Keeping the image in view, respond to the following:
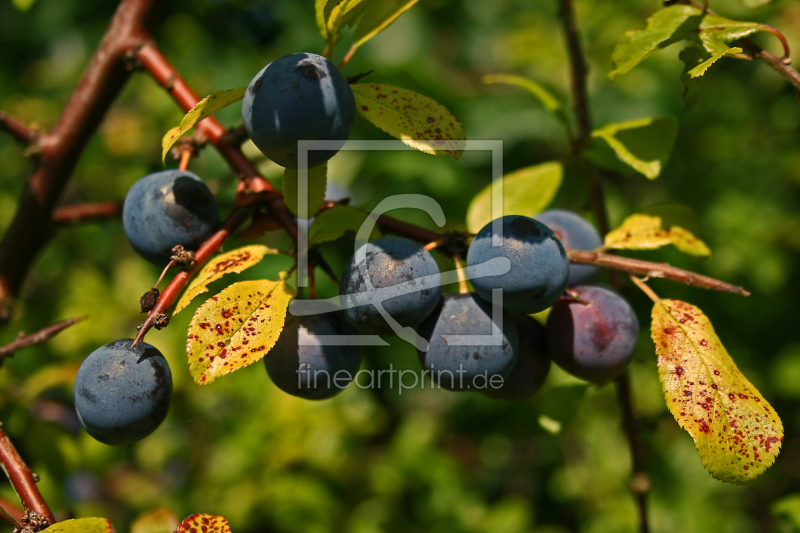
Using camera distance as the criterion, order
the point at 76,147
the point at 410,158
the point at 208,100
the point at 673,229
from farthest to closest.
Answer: the point at 410,158 → the point at 76,147 → the point at 673,229 → the point at 208,100

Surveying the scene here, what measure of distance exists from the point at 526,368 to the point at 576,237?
0.94 ft

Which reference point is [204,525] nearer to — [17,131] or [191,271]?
[191,271]

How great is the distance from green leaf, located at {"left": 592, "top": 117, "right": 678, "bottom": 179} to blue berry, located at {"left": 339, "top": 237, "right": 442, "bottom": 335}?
536mm

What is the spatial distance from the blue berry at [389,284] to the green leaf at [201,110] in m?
0.28

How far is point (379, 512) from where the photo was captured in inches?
86.9

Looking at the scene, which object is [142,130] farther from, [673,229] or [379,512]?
[673,229]

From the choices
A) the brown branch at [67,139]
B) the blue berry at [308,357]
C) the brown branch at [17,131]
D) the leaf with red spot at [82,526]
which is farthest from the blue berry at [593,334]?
the brown branch at [17,131]

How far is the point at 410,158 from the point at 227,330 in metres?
1.49

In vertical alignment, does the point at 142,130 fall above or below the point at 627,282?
above

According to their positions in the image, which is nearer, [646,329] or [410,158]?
[646,329]

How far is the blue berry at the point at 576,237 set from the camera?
1119 millimetres

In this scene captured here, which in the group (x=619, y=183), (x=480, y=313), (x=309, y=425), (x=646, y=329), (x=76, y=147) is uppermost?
(x=76, y=147)

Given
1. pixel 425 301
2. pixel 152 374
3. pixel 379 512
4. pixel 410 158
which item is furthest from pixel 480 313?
pixel 379 512

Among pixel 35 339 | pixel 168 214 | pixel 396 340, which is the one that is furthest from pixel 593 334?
pixel 396 340
